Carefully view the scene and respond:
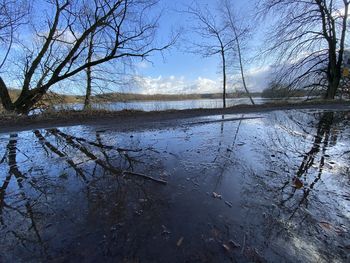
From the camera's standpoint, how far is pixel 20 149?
5.30m

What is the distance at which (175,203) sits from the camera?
285cm

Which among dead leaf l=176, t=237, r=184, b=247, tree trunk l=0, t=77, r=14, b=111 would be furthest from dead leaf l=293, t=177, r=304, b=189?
tree trunk l=0, t=77, r=14, b=111

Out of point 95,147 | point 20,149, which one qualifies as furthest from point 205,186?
point 20,149

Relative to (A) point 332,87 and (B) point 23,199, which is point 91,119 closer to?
(B) point 23,199

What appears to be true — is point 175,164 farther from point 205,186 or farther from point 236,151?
point 236,151

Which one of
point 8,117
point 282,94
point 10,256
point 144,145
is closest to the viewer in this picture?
point 10,256

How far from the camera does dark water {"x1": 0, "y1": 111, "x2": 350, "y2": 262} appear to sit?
80.0 inches

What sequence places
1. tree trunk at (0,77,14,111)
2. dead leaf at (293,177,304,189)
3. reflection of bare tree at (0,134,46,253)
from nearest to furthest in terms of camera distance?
1. reflection of bare tree at (0,134,46,253)
2. dead leaf at (293,177,304,189)
3. tree trunk at (0,77,14,111)

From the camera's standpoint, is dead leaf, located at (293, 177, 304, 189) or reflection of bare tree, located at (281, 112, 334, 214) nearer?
reflection of bare tree, located at (281, 112, 334, 214)

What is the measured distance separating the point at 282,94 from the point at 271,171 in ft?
63.4

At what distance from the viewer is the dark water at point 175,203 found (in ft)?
6.67

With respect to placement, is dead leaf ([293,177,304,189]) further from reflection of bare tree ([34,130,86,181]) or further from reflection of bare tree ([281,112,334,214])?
reflection of bare tree ([34,130,86,181])

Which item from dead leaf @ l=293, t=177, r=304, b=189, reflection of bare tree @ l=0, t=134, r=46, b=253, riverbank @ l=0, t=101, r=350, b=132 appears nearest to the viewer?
reflection of bare tree @ l=0, t=134, r=46, b=253

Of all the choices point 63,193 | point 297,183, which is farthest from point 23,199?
point 297,183
